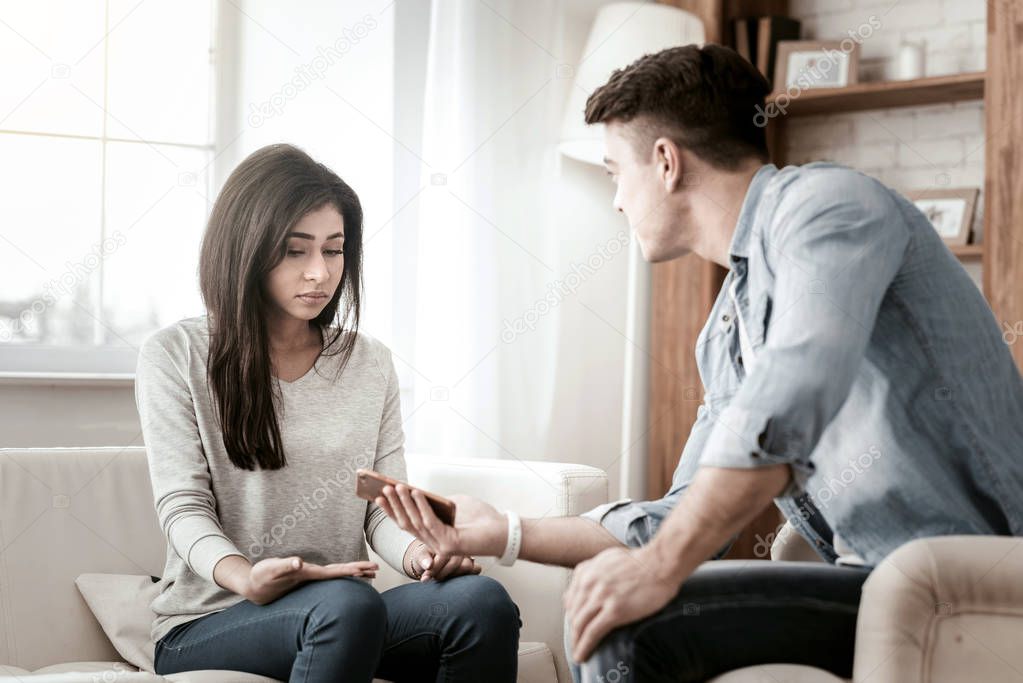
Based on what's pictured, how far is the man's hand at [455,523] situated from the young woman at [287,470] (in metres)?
0.26

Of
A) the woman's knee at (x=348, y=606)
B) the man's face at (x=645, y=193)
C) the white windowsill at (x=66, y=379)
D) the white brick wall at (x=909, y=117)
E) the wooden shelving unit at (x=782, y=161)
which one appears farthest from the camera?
the white brick wall at (x=909, y=117)

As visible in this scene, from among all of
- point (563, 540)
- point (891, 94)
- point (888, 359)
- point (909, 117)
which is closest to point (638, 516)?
point (563, 540)

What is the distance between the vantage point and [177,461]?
1.72 meters

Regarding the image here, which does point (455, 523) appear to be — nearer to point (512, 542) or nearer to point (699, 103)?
point (512, 542)

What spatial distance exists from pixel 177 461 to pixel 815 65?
2.38 meters

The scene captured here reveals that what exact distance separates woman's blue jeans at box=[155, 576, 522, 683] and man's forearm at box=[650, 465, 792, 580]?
598 mm

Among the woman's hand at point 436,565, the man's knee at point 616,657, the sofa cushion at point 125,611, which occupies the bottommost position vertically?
the sofa cushion at point 125,611

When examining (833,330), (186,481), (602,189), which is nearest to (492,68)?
(602,189)

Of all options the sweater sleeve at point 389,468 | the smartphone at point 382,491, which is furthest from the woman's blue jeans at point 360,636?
the smartphone at point 382,491

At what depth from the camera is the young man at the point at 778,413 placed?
1078 millimetres

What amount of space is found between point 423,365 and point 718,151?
1.66 m

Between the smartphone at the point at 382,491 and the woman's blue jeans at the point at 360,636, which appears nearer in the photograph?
the smartphone at the point at 382,491

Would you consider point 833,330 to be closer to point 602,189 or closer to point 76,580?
point 76,580

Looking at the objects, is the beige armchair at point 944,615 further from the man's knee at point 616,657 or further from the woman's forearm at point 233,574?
the woman's forearm at point 233,574
